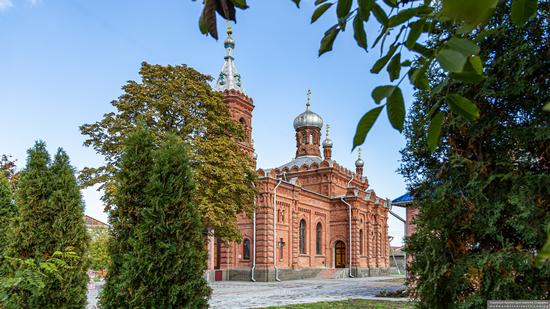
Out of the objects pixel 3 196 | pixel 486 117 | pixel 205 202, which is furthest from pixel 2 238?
pixel 486 117

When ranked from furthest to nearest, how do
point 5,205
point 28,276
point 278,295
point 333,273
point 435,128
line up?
point 333,273 < point 278,295 < point 5,205 < point 28,276 < point 435,128

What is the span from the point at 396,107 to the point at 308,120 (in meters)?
40.0

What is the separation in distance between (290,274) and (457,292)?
26.0 metres

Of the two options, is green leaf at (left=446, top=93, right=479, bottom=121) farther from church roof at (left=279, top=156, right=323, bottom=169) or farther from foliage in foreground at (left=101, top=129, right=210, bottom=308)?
church roof at (left=279, top=156, right=323, bottom=169)

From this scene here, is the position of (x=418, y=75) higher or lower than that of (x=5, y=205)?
lower

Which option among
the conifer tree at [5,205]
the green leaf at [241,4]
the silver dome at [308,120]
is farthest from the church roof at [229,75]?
the green leaf at [241,4]

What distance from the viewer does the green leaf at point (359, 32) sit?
1.31m

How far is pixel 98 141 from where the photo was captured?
17.9 m

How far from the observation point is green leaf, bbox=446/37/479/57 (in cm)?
88

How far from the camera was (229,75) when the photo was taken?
1302 inches

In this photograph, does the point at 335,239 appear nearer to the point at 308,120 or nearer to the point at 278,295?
the point at 308,120

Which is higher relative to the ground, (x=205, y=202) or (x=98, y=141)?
(x=98, y=141)

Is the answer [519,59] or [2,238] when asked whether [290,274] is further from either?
[519,59]

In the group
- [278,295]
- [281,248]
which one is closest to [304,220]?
[281,248]
